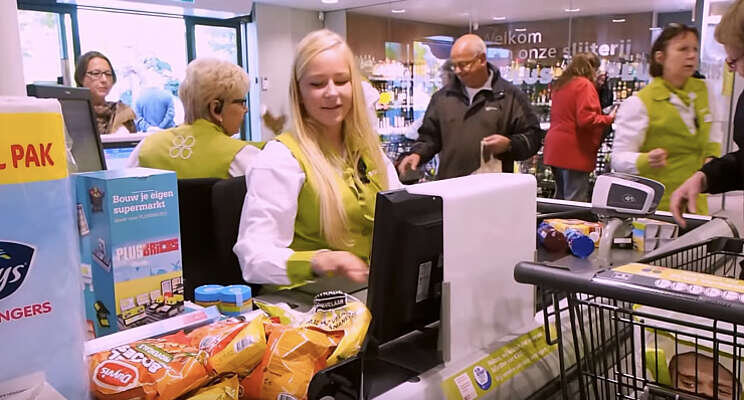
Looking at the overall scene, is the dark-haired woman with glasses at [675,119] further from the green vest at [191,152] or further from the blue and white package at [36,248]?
the blue and white package at [36,248]

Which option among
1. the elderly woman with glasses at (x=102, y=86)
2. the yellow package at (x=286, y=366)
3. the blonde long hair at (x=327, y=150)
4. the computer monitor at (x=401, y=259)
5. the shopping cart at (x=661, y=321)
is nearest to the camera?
the shopping cart at (x=661, y=321)

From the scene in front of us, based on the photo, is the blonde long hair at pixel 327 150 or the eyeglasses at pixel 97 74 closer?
the blonde long hair at pixel 327 150

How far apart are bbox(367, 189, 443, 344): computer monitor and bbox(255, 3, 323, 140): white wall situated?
8171mm

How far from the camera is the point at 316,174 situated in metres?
1.70

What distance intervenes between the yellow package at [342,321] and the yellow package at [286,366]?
0.09 feet

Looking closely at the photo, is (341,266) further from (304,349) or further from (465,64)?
(465,64)

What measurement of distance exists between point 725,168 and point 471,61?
219 centimetres

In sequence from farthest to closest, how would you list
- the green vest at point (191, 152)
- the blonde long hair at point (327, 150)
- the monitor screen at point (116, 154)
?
1. the monitor screen at point (116, 154)
2. the green vest at point (191, 152)
3. the blonde long hair at point (327, 150)

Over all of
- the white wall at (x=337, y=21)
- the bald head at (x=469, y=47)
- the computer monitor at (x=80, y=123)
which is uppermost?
the white wall at (x=337, y=21)

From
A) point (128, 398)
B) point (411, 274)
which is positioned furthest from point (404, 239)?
point (128, 398)

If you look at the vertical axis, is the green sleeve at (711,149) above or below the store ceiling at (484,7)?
below

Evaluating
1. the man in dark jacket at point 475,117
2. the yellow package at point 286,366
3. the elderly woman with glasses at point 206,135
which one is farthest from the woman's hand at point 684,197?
the man in dark jacket at point 475,117

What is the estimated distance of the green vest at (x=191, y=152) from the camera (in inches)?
102

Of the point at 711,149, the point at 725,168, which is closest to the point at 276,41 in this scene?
the point at 711,149
